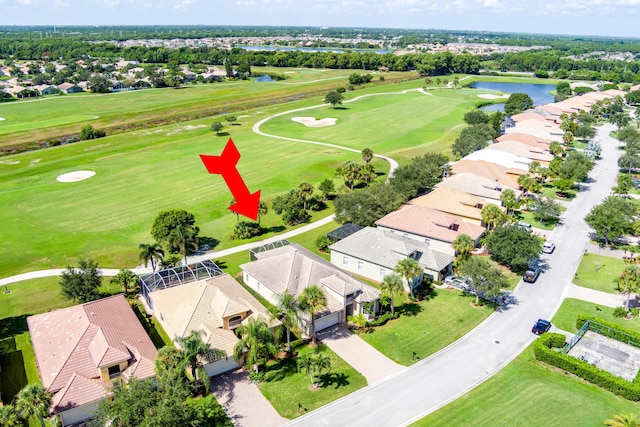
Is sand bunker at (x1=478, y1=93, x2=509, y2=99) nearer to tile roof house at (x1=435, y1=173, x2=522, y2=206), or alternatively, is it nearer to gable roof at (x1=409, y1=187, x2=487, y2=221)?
tile roof house at (x1=435, y1=173, x2=522, y2=206)

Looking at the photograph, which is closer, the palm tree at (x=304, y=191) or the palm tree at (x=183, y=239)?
the palm tree at (x=183, y=239)

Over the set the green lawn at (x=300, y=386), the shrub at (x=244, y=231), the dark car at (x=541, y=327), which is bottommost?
the dark car at (x=541, y=327)

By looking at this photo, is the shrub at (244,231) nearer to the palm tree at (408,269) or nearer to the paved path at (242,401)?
the palm tree at (408,269)

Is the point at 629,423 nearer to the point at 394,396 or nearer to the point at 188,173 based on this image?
the point at 394,396

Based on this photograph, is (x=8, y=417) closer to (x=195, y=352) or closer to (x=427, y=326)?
(x=195, y=352)

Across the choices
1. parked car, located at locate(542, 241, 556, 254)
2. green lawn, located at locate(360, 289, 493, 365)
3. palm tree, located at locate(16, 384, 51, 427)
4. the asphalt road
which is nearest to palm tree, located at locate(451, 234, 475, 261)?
green lawn, located at locate(360, 289, 493, 365)

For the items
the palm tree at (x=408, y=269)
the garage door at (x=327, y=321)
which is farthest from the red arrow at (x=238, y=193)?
the palm tree at (x=408, y=269)

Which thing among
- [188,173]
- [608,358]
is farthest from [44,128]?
[608,358]
